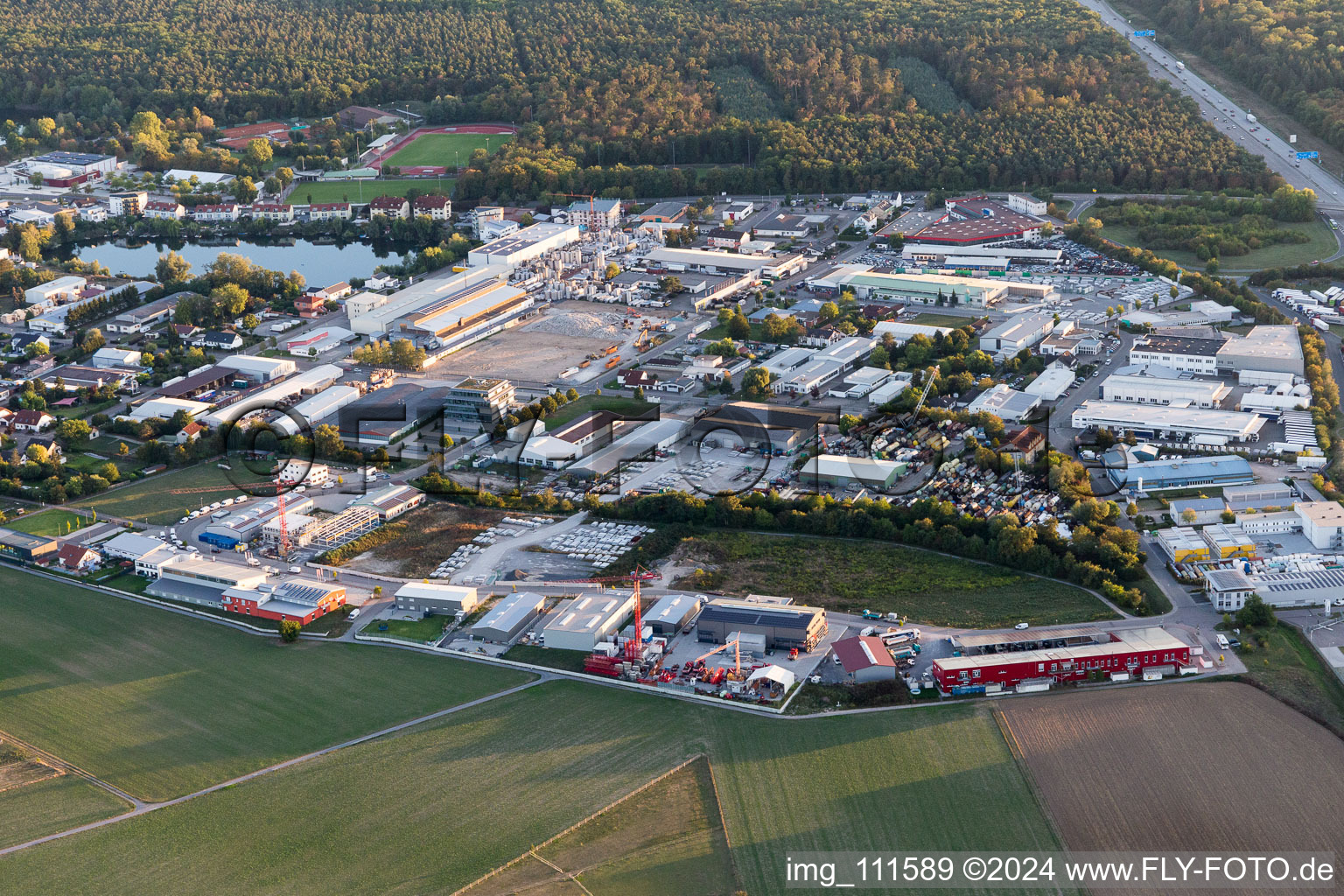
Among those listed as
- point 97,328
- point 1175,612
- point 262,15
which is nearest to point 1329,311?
point 1175,612

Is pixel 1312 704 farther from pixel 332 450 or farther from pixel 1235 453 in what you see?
pixel 332 450

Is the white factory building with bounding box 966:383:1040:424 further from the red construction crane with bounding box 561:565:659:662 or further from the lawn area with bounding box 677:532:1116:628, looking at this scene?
the red construction crane with bounding box 561:565:659:662

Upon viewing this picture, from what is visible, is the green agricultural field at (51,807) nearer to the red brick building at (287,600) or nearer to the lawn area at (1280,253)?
the red brick building at (287,600)

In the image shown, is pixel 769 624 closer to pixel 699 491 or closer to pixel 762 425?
pixel 699 491

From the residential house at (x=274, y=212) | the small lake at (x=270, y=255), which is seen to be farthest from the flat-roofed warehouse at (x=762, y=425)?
the residential house at (x=274, y=212)

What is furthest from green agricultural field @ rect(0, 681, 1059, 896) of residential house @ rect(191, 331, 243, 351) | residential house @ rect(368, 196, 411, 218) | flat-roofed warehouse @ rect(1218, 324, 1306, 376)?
residential house @ rect(368, 196, 411, 218)
